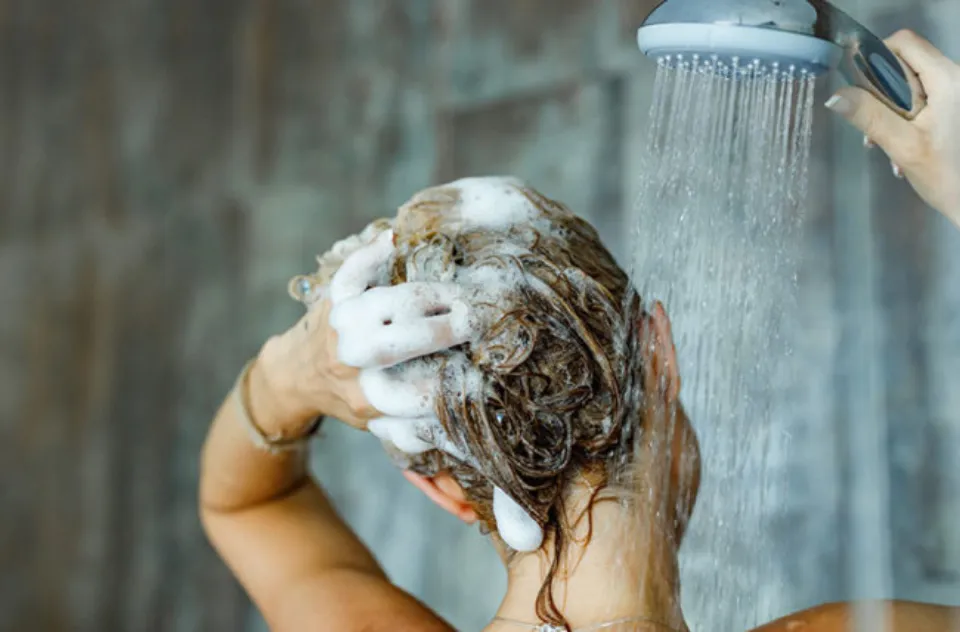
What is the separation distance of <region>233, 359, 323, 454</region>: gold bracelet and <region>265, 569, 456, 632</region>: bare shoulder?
13 cm

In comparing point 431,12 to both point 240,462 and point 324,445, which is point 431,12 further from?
point 240,462

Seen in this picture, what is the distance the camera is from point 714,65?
801 mm

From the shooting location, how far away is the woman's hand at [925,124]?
29.8 inches

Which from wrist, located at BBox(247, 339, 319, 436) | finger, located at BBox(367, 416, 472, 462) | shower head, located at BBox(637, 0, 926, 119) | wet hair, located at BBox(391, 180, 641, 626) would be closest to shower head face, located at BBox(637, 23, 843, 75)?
shower head, located at BBox(637, 0, 926, 119)

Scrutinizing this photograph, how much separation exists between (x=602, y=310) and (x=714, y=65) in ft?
0.61

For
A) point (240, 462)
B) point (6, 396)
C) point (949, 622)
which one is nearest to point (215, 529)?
point (240, 462)

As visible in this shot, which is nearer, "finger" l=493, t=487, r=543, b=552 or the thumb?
the thumb

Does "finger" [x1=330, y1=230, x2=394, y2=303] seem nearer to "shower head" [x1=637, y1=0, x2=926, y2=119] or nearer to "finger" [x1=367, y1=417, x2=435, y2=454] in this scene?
"finger" [x1=367, y1=417, x2=435, y2=454]

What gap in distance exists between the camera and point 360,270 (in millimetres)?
882

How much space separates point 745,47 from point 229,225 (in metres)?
1.87

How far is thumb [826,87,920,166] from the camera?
77cm

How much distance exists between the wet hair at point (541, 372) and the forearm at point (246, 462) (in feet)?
0.83

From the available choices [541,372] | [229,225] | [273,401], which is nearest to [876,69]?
[541,372]

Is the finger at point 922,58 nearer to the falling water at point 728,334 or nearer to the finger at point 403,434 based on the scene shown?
the finger at point 403,434
